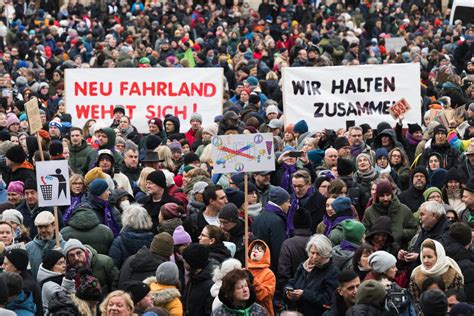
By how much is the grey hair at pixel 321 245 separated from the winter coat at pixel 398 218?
1688mm

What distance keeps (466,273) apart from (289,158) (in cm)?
423

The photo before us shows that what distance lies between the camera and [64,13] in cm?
3903

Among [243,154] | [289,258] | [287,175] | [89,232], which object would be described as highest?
[243,154]

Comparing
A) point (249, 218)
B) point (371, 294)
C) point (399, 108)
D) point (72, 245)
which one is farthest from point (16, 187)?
point (399, 108)

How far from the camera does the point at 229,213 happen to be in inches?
508

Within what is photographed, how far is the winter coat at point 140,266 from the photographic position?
1199 cm

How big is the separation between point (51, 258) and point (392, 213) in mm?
3327

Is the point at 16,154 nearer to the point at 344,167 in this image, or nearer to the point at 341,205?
the point at 344,167

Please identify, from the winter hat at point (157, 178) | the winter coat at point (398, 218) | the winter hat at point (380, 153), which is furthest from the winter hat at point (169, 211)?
the winter hat at point (380, 153)

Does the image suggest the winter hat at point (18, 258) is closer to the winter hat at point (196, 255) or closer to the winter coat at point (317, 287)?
the winter hat at point (196, 255)

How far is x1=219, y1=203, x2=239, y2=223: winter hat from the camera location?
42.4 feet

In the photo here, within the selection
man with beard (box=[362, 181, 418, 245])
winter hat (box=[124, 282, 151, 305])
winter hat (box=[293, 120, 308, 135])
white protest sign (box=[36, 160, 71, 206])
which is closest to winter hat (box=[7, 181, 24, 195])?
white protest sign (box=[36, 160, 71, 206])

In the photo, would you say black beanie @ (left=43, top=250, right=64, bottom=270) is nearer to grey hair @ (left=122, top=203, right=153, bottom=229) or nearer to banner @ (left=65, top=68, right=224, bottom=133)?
grey hair @ (left=122, top=203, right=153, bottom=229)

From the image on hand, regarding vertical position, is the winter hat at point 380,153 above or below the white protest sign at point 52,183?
below
